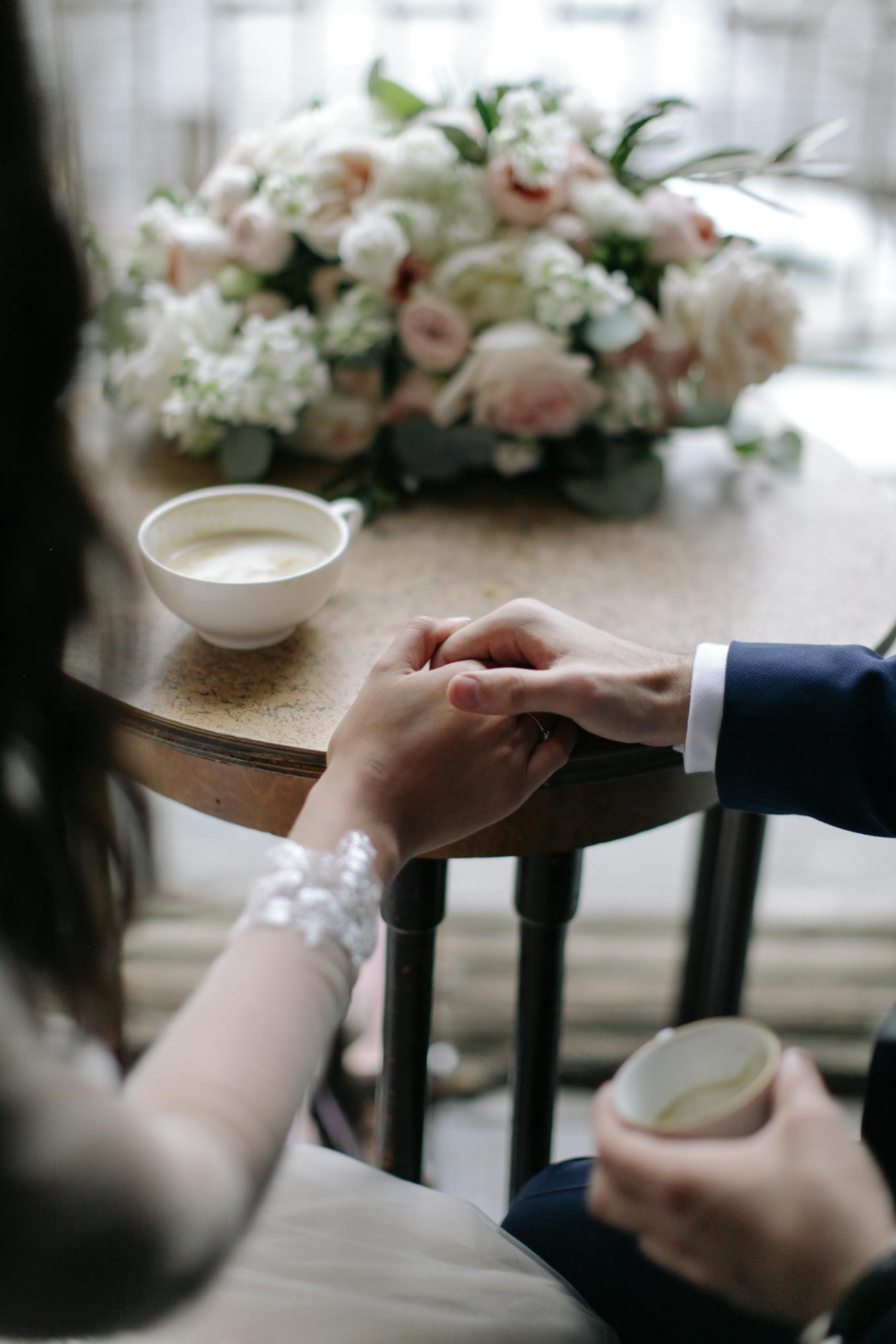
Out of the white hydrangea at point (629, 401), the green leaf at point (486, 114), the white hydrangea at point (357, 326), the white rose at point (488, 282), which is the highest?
the green leaf at point (486, 114)

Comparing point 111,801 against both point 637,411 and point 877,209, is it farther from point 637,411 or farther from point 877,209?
point 877,209

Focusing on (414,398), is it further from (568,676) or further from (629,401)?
(568,676)

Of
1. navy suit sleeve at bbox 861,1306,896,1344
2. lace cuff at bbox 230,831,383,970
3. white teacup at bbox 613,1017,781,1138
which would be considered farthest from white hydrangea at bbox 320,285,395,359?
navy suit sleeve at bbox 861,1306,896,1344

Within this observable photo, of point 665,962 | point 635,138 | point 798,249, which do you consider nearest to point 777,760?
point 635,138

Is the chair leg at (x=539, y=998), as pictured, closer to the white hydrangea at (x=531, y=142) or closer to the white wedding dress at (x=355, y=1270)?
the white wedding dress at (x=355, y=1270)

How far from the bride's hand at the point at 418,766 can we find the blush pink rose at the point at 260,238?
20.4 inches

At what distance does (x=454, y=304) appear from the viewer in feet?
3.29

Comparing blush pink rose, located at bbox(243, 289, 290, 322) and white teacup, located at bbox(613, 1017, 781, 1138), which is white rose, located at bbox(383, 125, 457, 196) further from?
white teacup, located at bbox(613, 1017, 781, 1138)

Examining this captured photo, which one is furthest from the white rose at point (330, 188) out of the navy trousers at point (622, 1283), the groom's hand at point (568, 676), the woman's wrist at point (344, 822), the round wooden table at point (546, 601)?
the navy trousers at point (622, 1283)

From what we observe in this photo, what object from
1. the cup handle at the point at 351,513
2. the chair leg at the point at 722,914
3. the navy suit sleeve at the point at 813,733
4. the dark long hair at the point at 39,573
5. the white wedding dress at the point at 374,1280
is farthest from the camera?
the chair leg at the point at 722,914

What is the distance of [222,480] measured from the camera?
104 centimetres

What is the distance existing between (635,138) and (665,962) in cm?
121

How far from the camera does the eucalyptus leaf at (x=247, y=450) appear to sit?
3.30 ft

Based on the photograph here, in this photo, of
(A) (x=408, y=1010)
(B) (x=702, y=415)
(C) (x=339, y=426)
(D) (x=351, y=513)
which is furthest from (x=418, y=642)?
(B) (x=702, y=415)
